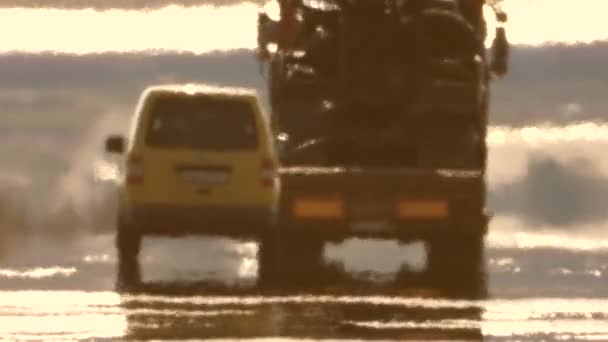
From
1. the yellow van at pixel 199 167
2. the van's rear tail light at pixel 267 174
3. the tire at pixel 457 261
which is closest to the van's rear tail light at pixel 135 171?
the yellow van at pixel 199 167

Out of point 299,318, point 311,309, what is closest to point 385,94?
point 311,309

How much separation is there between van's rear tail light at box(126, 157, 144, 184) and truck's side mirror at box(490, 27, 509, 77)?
4.80 metres

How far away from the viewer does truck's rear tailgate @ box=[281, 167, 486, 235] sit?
1040 inches

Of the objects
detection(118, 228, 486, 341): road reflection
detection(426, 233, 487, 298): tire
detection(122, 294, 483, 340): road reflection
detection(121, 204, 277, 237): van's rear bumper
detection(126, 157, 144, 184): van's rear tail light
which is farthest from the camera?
detection(426, 233, 487, 298): tire

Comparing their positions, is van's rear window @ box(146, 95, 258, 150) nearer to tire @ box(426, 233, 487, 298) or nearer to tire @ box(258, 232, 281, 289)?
tire @ box(258, 232, 281, 289)

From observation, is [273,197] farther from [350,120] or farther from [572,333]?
[572,333]

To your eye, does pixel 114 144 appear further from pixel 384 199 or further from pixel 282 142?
pixel 384 199

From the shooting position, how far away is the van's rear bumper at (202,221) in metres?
25.7

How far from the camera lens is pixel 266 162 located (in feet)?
84.6

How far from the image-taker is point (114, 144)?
87.4 ft

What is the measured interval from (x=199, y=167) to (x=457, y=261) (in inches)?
151

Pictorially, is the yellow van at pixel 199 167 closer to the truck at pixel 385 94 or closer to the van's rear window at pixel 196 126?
the van's rear window at pixel 196 126

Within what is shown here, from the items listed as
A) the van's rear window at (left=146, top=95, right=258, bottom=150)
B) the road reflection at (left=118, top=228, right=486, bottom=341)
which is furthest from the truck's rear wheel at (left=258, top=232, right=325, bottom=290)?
the van's rear window at (left=146, top=95, right=258, bottom=150)

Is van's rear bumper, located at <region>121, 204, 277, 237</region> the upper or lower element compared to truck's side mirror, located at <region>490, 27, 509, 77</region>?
lower
